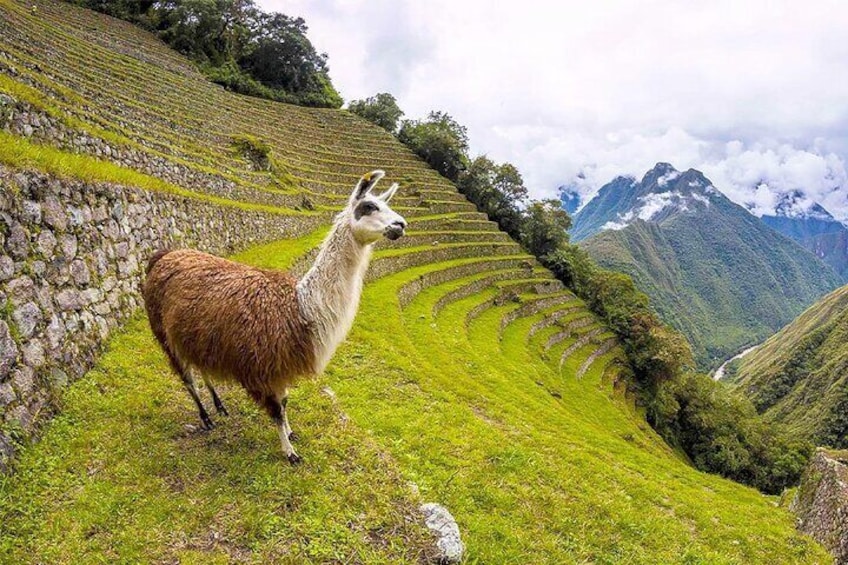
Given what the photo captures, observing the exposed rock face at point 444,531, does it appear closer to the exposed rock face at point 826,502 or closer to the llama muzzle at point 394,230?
the llama muzzle at point 394,230

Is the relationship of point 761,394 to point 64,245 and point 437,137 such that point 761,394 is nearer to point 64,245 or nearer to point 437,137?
point 437,137

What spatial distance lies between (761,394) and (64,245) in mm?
86705

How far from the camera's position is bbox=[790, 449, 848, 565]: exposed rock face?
683 centimetres

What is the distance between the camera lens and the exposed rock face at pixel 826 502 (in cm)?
683

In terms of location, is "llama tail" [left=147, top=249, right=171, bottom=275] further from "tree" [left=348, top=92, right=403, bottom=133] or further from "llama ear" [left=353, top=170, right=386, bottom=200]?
"tree" [left=348, top=92, right=403, bottom=133]

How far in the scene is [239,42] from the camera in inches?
1592

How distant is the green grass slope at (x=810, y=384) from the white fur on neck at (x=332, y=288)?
6055cm

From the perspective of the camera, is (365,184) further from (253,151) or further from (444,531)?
(253,151)

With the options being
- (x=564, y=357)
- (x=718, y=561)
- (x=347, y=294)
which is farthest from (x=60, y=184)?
(x=564, y=357)

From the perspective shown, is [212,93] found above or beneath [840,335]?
beneath

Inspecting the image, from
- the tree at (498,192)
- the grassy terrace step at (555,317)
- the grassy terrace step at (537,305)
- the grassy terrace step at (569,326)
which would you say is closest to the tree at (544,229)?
the tree at (498,192)

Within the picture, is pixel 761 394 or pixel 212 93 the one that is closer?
pixel 212 93

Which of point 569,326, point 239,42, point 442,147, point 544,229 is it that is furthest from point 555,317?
point 239,42

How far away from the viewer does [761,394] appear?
70688 millimetres
